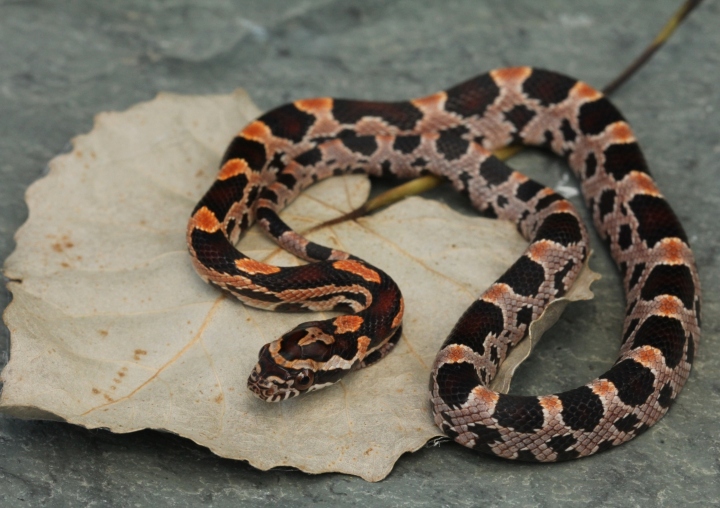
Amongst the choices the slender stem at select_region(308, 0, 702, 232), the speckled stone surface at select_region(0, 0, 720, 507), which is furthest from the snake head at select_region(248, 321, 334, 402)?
the slender stem at select_region(308, 0, 702, 232)

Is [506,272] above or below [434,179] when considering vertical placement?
above

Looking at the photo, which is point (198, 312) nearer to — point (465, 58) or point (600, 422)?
point (600, 422)

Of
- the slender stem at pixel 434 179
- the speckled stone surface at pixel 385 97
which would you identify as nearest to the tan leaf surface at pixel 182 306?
the slender stem at pixel 434 179

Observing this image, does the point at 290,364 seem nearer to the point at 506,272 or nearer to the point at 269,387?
the point at 269,387

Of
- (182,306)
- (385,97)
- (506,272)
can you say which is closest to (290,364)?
(182,306)

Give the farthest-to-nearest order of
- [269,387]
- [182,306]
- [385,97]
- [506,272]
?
[385,97] → [506,272] → [182,306] → [269,387]

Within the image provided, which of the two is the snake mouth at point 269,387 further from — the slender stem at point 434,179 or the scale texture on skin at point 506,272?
the slender stem at point 434,179

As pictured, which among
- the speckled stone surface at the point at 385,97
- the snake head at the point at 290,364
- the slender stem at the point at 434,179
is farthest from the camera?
the slender stem at the point at 434,179

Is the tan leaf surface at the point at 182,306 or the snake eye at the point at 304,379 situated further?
the snake eye at the point at 304,379
